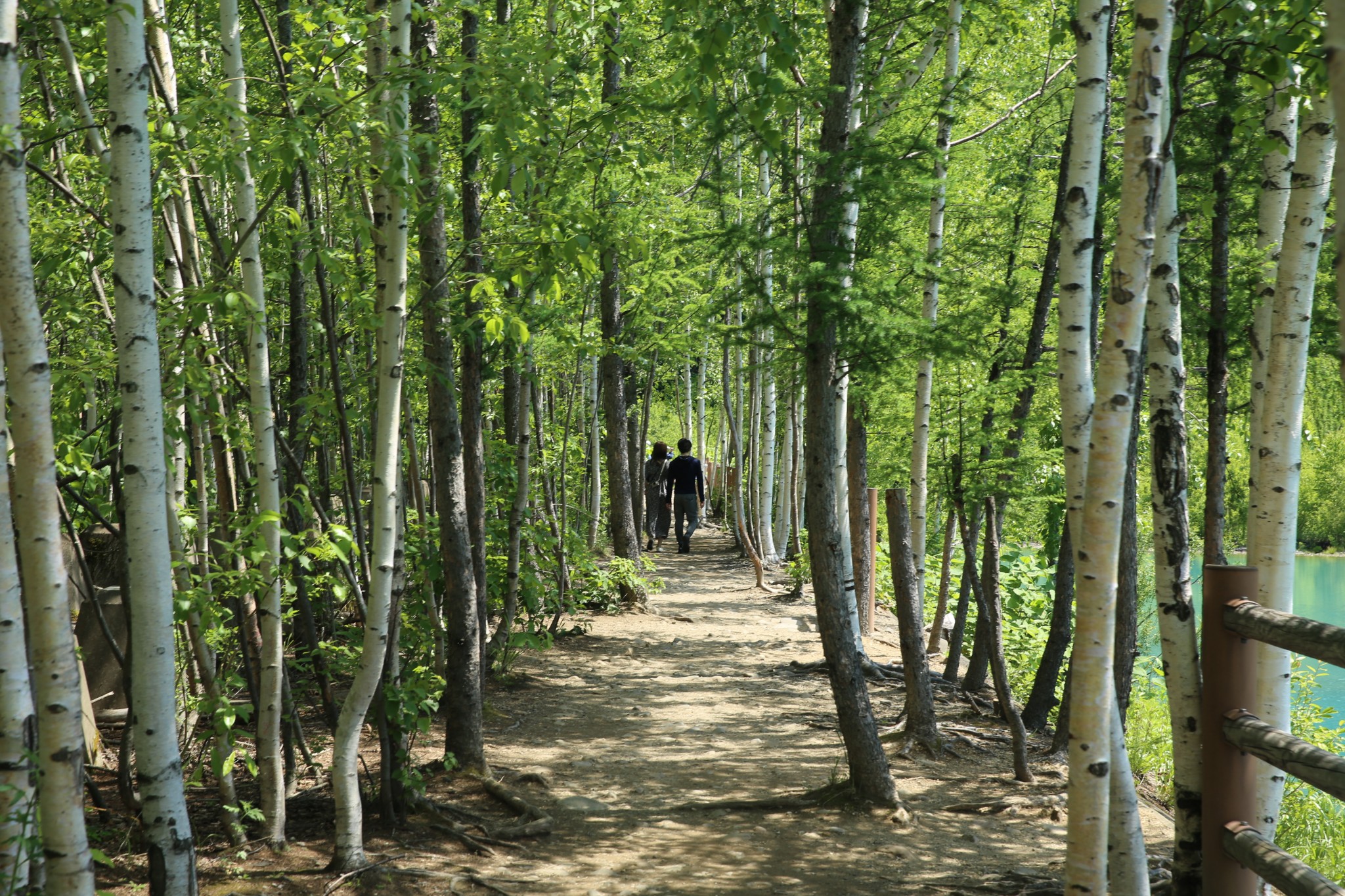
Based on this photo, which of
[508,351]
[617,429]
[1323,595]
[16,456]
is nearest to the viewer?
[16,456]

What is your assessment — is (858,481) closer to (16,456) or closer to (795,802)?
(795,802)

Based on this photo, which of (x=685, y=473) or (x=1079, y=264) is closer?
(x=1079, y=264)

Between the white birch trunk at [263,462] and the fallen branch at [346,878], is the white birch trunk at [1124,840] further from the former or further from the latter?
the white birch trunk at [263,462]

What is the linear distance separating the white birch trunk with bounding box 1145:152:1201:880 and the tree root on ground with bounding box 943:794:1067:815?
1904 mm

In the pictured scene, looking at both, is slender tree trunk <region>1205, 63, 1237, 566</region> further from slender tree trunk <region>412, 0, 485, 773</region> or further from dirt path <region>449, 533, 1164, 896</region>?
slender tree trunk <region>412, 0, 485, 773</region>

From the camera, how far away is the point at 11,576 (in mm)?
2559

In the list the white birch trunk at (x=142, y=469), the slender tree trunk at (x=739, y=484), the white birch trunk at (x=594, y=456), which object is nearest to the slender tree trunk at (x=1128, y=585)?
the white birch trunk at (x=142, y=469)

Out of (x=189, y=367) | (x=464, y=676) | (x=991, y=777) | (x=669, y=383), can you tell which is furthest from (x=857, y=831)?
(x=669, y=383)

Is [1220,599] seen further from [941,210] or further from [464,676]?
[941,210]

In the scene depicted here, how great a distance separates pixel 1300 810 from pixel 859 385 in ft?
→ 15.7

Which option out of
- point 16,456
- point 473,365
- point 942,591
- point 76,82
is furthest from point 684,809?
point 76,82

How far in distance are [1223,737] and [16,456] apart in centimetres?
377

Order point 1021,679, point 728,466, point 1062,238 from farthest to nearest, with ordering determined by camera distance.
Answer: point 728,466
point 1021,679
point 1062,238

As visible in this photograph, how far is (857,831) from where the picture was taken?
5148 millimetres
